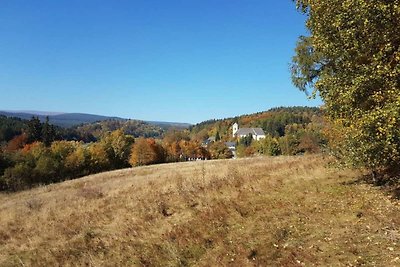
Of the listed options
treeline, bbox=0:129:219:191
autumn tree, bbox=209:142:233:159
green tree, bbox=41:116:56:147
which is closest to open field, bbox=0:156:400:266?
treeline, bbox=0:129:219:191

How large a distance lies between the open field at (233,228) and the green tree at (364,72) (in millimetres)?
2238

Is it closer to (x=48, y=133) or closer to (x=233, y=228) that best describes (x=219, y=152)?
(x=48, y=133)

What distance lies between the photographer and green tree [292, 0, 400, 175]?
366 inches

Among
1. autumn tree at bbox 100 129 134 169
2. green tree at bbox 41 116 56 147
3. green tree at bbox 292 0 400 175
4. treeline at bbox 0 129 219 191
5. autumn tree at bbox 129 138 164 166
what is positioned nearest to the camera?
green tree at bbox 292 0 400 175

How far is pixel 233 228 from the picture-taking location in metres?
12.1

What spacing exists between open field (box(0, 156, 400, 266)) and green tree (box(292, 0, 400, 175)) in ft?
7.34

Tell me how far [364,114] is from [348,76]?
143 centimetres

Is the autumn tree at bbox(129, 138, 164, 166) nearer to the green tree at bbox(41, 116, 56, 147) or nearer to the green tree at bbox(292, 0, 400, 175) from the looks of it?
the green tree at bbox(41, 116, 56, 147)

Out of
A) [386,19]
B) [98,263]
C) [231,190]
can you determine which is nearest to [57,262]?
[98,263]

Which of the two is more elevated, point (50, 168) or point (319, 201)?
point (319, 201)

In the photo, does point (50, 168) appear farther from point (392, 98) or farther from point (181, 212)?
point (392, 98)

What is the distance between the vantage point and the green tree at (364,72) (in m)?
9.30

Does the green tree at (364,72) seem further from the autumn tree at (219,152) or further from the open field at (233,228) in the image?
the autumn tree at (219,152)

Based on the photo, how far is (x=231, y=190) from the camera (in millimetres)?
16266
